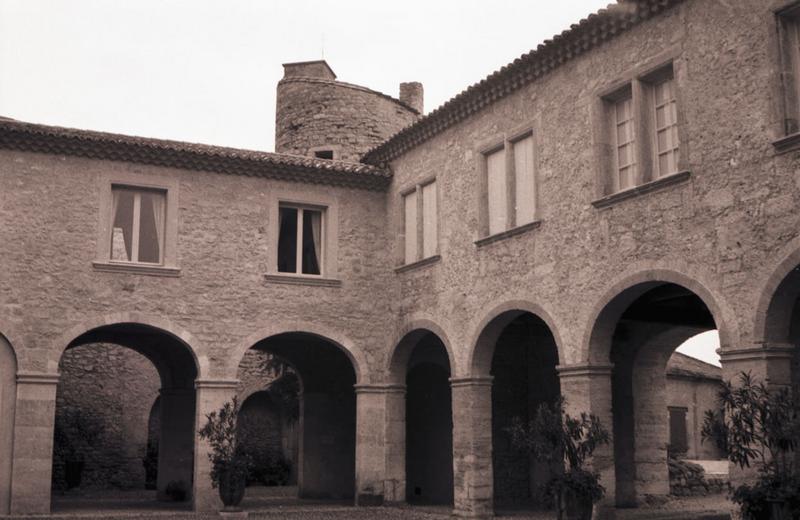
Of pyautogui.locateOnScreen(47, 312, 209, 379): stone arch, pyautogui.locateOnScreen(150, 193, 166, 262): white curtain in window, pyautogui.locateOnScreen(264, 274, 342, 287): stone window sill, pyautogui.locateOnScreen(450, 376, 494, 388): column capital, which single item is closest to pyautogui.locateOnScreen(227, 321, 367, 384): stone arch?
pyautogui.locateOnScreen(47, 312, 209, 379): stone arch

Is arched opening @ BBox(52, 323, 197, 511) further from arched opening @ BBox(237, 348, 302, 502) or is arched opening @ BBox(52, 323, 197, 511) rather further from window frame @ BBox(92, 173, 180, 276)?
window frame @ BBox(92, 173, 180, 276)

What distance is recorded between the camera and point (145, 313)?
16141 millimetres

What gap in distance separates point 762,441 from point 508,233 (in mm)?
5993

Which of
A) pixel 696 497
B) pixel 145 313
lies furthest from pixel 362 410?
pixel 696 497

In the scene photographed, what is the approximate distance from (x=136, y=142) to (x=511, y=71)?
6.54 metres

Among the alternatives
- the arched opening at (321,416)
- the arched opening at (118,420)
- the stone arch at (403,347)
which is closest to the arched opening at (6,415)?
the arched opening at (118,420)

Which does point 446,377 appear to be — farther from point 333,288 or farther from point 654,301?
point 654,301

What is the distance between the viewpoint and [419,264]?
661 inches

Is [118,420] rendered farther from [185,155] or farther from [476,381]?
[476,381]

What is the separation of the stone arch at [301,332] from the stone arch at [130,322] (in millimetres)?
536

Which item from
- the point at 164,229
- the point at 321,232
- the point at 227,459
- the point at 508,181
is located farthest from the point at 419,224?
the point at 227,459

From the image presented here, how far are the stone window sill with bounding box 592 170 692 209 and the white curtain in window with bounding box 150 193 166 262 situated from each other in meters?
7.81

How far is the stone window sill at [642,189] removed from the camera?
11.3m

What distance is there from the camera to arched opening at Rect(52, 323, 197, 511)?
1977 centimetres
